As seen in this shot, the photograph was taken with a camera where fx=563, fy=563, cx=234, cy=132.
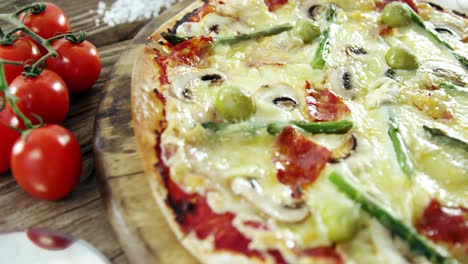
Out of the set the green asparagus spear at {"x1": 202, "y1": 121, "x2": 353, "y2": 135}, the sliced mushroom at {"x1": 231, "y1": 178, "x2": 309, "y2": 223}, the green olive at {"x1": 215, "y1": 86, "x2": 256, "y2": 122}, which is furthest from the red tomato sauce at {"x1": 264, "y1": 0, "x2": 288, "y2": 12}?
the sliced mushroom at {"x1": 231, "y1": 178, "x2": 309, "y2": 223}

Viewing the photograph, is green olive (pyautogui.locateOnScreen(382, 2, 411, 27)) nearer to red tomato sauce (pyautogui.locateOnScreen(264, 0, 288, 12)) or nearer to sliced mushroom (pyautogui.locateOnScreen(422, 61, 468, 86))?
sliced mushroom (pyautogui.locateOnScreen(422, 61, 468, 86))

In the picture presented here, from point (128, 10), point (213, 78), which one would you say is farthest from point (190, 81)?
point (128, 10)

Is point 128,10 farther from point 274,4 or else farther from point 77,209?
point 77,209

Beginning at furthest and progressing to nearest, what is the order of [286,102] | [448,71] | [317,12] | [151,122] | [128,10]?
[128,10] → [317,12] → [448,71] → [286,102] → [151,122]

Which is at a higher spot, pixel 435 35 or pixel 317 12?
pixel 317 12

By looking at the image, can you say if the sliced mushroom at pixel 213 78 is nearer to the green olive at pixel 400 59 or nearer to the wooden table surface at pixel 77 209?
the wooden table surface at pixel 77 209

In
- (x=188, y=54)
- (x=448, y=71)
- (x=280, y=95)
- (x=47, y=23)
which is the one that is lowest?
(x=448, y=71)
